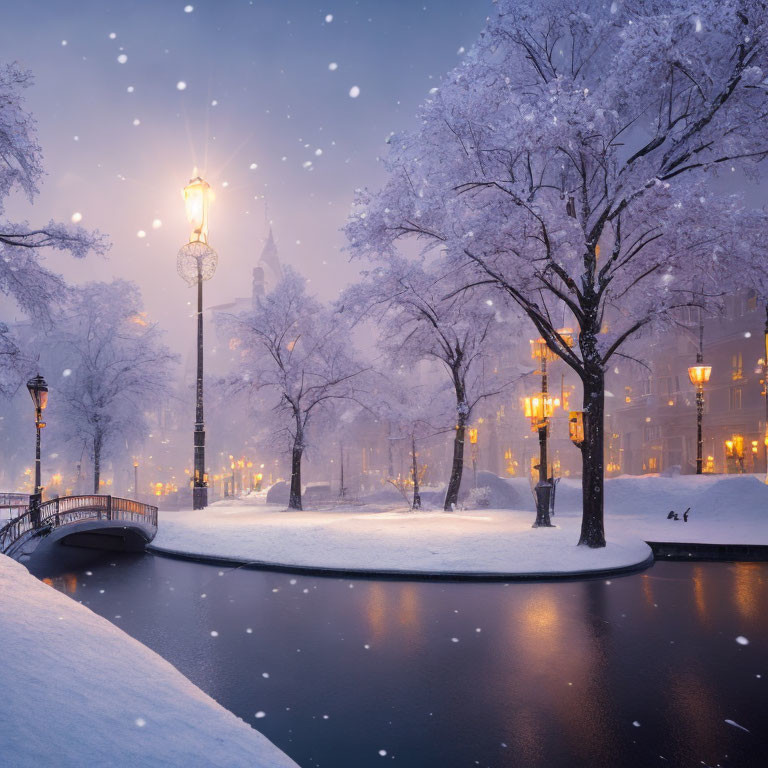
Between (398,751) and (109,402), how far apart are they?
29452 millimetres

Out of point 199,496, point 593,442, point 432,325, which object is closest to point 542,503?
point 593,442

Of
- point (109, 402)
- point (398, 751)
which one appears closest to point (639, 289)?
point (398, 751)

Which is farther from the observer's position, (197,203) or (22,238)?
(197,203)

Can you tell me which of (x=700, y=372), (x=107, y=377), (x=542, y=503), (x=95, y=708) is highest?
(x=700, y=372)

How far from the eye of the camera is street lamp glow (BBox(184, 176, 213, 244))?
21344mm

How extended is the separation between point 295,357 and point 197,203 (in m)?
10.1

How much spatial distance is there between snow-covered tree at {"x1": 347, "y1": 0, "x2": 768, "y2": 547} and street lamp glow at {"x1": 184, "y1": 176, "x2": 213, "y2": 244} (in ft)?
26.8

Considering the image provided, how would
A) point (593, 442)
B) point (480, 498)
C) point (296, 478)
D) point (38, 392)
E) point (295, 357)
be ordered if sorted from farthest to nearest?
1. point (295, 357)
2. point (480, 498)
3. point (296, 478)
4. point (38, 392)
5. point (593, 442)

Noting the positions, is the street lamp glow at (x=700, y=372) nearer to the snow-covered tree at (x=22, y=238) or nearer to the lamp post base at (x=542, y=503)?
the lamp post base at (x=542, y=503)

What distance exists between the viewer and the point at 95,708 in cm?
354

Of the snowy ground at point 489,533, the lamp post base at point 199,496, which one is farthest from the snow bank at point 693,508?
the lamp post base at point 199,496

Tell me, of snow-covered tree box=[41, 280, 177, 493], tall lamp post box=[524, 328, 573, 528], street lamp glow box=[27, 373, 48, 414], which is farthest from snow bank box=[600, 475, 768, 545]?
snow-covered tree box=[41, 280, 177, 493]

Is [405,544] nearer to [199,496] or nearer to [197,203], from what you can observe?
[199,496]

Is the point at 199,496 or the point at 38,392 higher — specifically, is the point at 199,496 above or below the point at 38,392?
below
